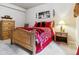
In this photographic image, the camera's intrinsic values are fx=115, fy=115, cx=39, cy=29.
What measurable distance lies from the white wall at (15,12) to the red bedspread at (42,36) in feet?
0.64

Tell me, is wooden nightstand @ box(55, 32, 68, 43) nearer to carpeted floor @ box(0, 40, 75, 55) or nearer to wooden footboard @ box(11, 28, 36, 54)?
carpeted floor @ box(0, 40, 75, 55)

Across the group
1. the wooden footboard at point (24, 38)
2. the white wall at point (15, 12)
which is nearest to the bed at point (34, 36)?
the wooden footboard at point (24, 38)

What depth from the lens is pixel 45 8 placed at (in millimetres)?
1856

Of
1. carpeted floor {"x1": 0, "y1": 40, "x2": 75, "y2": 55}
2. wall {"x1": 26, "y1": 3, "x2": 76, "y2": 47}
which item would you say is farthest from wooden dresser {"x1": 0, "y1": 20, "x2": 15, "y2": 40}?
wall {"x1": 26, "y1": 3, "x2": 76, "y2": 47}

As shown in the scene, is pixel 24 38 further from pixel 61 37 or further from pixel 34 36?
pixel 61 37

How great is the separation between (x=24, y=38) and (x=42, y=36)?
0.96 feet

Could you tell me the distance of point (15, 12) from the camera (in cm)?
184

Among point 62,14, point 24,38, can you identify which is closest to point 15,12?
point 24,38

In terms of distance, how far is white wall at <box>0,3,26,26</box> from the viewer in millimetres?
1794

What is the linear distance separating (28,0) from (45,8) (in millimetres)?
299

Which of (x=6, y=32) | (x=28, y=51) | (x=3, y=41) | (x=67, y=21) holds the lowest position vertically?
(x=28, y=51)

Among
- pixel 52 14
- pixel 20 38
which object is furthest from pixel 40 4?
pixel 20 38

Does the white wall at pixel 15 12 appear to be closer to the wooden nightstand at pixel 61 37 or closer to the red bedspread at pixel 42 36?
the red bedspread at pixel 42 36

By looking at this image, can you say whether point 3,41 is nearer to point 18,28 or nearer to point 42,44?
point 18,28
